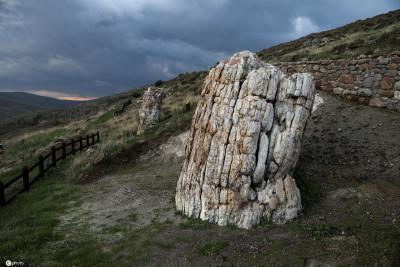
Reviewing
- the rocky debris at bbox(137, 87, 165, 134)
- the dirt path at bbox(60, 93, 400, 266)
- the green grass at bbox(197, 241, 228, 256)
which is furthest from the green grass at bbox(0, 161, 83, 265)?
the rocky debris at bbox(137, 87, 165, 134)

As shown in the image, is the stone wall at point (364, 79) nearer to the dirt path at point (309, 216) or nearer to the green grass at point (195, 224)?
the dirt path at point (309, 216)

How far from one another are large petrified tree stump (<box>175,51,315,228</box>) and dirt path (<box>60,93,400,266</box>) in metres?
0.65

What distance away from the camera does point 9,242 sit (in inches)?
385

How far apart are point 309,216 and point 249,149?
10.4ft

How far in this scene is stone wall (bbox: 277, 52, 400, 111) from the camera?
1688 centimetres

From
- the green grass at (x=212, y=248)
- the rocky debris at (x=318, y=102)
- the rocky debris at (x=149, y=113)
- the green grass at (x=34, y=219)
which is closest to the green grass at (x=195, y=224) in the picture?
the green grass at (x=212, y=248)

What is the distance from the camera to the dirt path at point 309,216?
27.9ft

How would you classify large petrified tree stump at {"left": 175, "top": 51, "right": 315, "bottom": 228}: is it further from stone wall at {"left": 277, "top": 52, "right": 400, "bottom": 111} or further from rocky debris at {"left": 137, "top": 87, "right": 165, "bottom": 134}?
rocky debris at {"left": 137, "top": 87, "right": 165, "bottom": 134}

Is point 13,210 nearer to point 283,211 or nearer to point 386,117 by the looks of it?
point 283,211

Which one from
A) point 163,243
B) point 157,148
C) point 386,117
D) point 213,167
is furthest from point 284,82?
point 157,148

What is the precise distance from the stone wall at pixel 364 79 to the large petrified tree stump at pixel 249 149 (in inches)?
332

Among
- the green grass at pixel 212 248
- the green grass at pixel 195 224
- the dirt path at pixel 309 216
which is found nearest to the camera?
the dirt path at pixel 309 216

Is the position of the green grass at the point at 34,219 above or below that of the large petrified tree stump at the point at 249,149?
below

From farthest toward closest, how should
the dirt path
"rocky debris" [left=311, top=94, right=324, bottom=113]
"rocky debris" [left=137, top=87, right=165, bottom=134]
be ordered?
"rocky debris" [left=137, top=87, right=165, bottom=134], "rocky debris" [left=311, top=94, right=324, bottom=113], the dirt path
